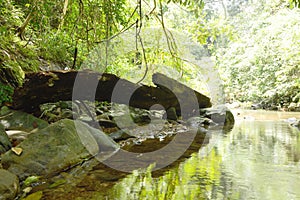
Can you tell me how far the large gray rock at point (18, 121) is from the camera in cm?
525

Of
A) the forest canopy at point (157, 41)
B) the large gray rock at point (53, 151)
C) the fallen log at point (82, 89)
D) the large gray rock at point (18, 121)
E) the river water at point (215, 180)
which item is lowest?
the river water at point (215, 180)

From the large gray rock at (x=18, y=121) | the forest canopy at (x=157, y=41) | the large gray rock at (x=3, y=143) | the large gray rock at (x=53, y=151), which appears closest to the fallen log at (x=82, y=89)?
the large gray rock at (x=18, y=121)

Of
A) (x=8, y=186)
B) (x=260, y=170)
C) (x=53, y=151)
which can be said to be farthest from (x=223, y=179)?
(x=8, y=186)

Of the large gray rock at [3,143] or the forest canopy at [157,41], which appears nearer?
the forest canopy at [157,41]

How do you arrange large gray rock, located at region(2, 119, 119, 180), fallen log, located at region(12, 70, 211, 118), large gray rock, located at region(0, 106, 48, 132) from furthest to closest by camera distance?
large gray rock, located at region(0, 106, 48, 132) < fallen log, located at region(12, 70, 211, 118) < large gray rock, located at region(2, 119, 119, 180)

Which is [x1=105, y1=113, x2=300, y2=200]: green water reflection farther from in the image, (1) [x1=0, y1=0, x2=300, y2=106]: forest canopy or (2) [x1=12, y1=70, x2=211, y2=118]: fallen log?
(2) [x1=12, y1=70, x2=211, y2=118]: fallen log

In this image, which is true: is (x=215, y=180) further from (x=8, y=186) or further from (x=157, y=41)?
(x=157, y=41)

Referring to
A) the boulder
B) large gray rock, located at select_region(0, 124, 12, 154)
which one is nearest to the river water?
large gray rock, located at select_region(0, 124, 12, 154)

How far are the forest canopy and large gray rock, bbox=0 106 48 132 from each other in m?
0.97

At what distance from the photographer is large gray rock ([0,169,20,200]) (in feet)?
8.68

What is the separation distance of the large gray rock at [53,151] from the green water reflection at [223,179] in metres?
0.91

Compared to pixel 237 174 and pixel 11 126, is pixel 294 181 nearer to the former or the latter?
pixel 237 174

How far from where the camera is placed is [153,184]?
10.6 feet

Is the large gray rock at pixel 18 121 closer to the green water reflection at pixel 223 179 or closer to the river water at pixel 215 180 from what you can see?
the river water at pixel 215 180
